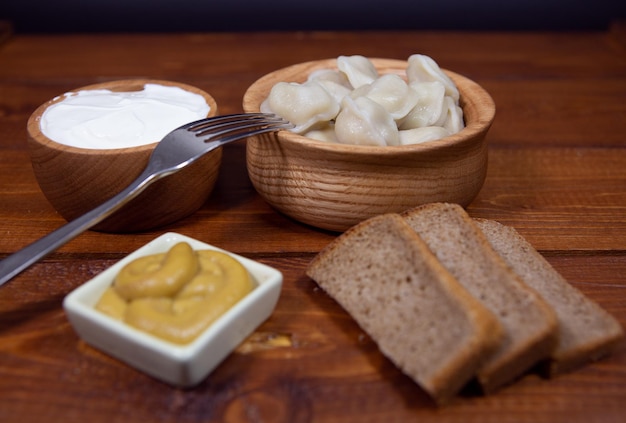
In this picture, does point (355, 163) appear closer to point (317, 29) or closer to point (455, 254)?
point (455, 254)

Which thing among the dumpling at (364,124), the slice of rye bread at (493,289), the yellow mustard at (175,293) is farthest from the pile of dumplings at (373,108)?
Answer: the yellow mustard at (175,293)

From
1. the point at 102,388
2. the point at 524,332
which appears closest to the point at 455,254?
the point at 524,332

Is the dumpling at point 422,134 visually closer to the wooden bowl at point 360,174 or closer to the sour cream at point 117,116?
the wooden bowl at point 360,174

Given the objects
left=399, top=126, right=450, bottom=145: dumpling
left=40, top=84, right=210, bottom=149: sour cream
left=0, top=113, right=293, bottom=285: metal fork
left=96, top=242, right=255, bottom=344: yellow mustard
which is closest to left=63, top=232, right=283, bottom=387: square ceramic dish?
left=96, top=242, right=255, bottom=344: yellow mustard

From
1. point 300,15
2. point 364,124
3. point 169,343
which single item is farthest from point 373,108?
point 300,15

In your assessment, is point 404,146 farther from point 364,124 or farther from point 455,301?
point 455,301
